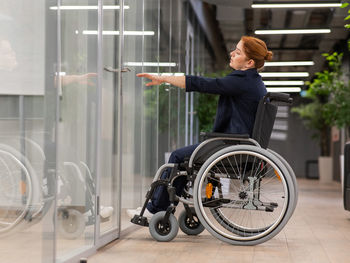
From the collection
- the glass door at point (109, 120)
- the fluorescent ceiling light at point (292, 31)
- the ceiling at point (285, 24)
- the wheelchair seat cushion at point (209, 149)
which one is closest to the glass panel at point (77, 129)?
the glass door at point (109, 120)

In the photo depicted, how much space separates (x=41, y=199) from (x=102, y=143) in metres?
0.97

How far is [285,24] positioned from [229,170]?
6234 millimetres

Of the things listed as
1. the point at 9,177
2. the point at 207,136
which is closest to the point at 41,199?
the point at 9,177

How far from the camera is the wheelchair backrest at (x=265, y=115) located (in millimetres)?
3195

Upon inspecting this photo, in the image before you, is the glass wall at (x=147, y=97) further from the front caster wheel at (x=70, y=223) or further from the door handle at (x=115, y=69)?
the front caster wheel at (x=70, y=223)

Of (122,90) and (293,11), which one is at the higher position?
(293,11)

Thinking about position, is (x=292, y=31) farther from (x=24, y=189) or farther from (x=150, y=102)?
(x=24, y=189)

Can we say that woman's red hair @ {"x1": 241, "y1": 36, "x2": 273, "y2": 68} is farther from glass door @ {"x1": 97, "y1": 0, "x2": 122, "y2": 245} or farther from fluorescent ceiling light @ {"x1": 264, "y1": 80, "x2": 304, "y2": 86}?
fluorescent ceiling light @ {"x1": 264, "y1": 80, "x2": 304, "y2": 86}

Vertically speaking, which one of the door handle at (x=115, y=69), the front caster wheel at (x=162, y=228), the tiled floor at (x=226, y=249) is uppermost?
the door handle at (x=115, y=69)

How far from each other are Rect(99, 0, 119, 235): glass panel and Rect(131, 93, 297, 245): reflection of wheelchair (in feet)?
0.61

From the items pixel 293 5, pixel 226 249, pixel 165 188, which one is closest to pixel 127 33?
pixel 165 188

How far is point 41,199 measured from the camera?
2.19m

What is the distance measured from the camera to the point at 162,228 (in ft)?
10.8

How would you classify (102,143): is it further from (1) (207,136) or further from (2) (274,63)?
(2) (274,63)
